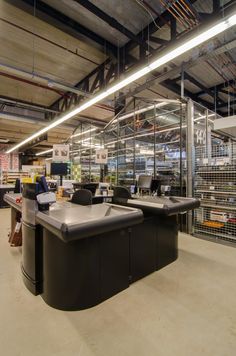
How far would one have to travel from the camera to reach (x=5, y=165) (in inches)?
599

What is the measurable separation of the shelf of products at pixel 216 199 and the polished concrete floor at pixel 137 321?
1518 millimetres

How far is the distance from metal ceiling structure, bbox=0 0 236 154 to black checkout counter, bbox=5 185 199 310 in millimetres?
2497

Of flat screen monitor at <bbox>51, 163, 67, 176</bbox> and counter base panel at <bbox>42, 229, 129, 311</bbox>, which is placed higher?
flat screen monitor at <bbox>51, 163, 67, 176</bbox>

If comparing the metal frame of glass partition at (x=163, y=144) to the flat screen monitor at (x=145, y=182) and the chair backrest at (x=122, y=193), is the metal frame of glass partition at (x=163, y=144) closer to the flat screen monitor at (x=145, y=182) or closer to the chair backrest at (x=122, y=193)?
the flat screen monitor at (x=145, y=182)

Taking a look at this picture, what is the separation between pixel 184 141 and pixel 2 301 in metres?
4.54

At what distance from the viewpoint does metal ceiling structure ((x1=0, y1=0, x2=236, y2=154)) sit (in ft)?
10.3

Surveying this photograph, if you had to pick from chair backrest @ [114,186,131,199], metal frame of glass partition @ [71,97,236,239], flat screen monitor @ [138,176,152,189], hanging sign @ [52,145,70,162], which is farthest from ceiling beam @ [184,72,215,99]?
chair backrest @ [114,186,131,199]

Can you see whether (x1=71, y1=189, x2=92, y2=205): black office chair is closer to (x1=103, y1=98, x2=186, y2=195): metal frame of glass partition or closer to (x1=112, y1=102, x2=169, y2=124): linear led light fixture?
(x1=103, y1=98, x2=186, y2=195): metal frame of glass partition

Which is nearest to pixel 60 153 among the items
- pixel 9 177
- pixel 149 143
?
pixel 149 143

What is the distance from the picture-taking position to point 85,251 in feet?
6.25

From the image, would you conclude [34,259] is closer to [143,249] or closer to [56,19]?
[143,249]

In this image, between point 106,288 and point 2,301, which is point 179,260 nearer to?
point 106,288

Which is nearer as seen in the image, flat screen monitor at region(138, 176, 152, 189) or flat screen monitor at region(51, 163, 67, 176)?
flat screen monitor at region(138, 176, 152, 189)

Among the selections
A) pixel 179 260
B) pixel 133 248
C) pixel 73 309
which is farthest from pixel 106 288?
pixel 179 260
